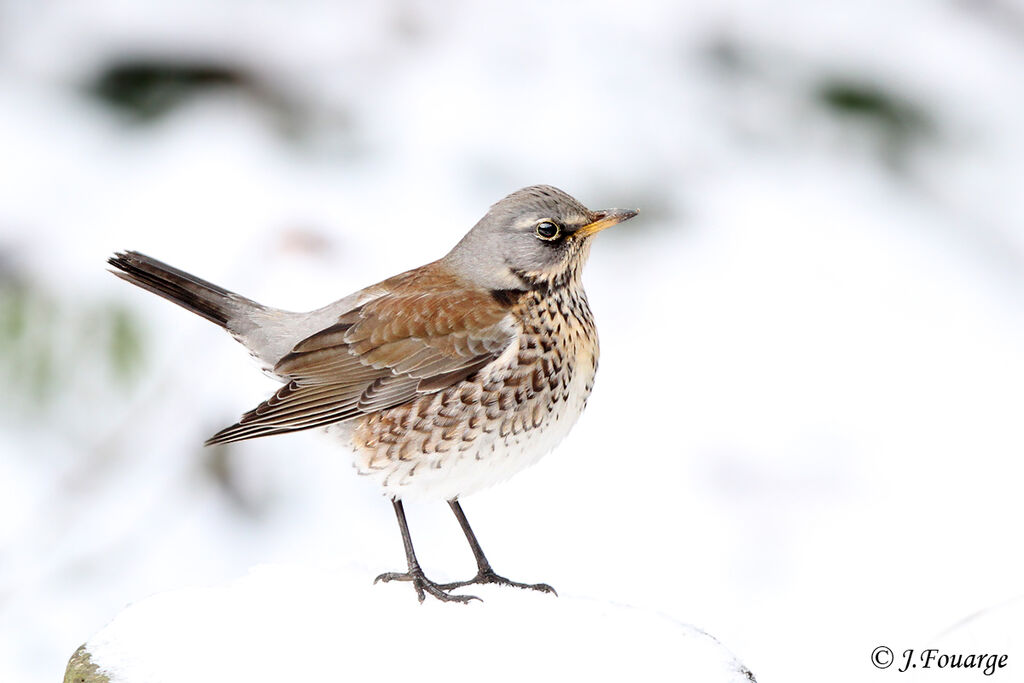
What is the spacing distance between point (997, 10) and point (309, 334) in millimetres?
4101

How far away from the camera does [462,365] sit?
2.88 meters

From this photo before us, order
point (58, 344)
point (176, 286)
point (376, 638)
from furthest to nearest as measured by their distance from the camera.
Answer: point (58, 344) → point (176, 286) → point (376, 638)

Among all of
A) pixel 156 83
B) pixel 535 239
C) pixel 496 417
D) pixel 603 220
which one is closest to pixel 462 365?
pixel 496 417

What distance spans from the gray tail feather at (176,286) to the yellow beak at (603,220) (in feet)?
2.92

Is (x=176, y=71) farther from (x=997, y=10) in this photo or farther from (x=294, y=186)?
(x=997, y=10)

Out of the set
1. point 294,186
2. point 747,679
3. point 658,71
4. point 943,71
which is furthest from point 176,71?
point 747,679

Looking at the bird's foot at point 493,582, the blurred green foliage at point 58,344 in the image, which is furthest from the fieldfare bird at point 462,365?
the blurred green foliage at point 58,344

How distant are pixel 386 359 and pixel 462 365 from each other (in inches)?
7.4

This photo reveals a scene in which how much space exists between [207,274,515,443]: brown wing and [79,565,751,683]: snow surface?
0.39 meters

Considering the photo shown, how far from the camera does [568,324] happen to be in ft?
9.78

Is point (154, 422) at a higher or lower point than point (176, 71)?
lower

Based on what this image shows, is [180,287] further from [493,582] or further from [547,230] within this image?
[493,582]

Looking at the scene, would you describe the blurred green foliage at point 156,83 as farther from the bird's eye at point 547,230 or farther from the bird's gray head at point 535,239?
the bird's eye at point 547,230

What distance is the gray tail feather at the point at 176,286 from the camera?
124 inches
